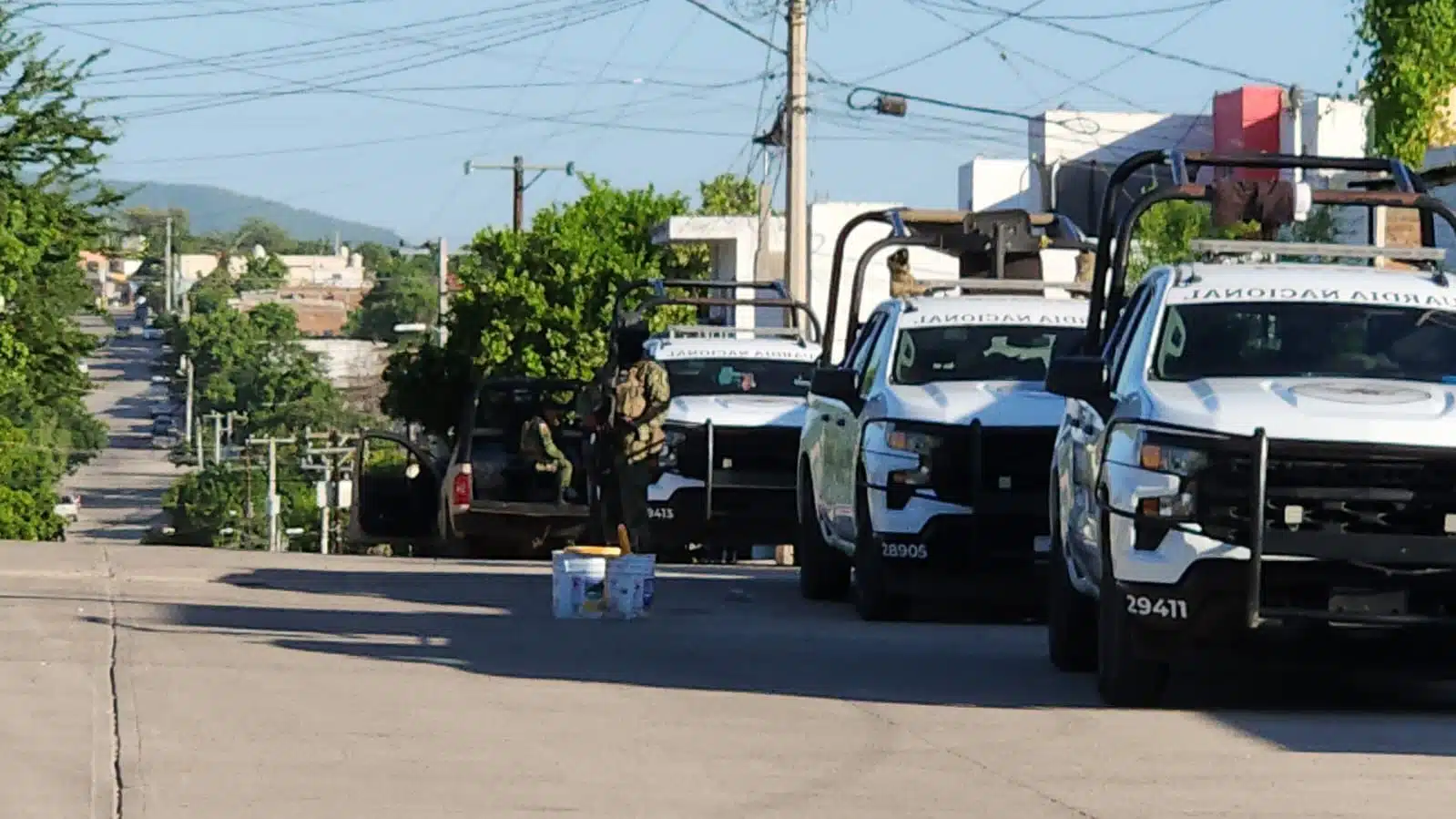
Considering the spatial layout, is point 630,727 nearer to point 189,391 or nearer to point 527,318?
point 527,318

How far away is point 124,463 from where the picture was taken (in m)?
126

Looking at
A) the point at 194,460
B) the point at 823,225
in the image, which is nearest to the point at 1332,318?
the point at 823,225

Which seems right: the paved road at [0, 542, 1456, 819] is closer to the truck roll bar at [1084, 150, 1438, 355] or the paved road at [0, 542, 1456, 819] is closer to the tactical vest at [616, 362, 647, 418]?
the truck roll bar at [1084, 150, 1438, 355]

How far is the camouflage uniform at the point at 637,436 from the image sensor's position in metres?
20.1

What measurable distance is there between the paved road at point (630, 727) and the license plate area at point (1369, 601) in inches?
19.4

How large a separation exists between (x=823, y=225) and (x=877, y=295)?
2865mm

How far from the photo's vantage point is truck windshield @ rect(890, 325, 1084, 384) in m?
17.7

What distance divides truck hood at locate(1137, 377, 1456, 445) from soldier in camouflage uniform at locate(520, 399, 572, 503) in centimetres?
1419

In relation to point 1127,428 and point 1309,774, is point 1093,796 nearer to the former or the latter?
point 1309,774

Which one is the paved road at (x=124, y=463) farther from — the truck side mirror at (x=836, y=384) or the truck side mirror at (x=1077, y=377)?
the truck side mirror at (x=1077, y=377)

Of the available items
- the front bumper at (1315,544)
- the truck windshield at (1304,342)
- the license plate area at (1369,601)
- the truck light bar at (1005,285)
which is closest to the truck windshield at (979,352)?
the truck light bar at (1005,285)

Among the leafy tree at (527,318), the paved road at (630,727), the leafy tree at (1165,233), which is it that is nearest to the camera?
the paved road at (630,727)

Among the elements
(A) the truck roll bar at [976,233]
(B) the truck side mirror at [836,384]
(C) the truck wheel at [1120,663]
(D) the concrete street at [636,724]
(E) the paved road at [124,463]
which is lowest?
(E) the paved road at [124,463]

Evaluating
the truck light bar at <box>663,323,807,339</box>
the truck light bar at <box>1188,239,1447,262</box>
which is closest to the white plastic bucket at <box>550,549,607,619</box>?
the truck light bar at <box>1188,239,1447,262</box>
